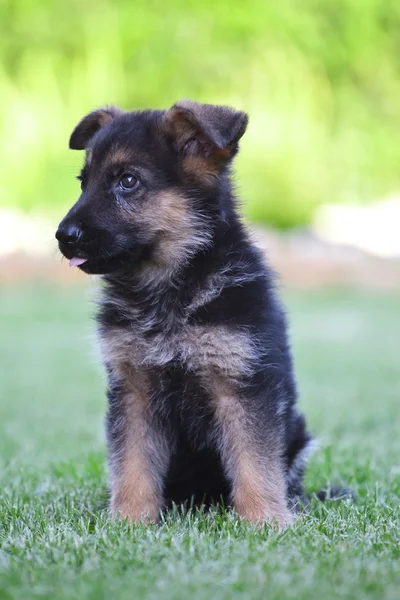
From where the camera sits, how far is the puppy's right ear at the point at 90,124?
3.51 meters

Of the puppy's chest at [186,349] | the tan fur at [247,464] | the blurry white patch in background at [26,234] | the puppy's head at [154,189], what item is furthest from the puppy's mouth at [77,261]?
the blurry white patch in background at [26,234]

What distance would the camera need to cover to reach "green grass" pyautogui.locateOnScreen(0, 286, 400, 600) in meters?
2.09

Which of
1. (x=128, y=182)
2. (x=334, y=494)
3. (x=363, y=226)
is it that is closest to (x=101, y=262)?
(x=128, y=182)

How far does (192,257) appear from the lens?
3.11 metres

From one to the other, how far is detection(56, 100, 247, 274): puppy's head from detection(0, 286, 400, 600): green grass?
0.70 metres

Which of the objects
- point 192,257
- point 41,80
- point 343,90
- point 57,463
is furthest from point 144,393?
point 343,90

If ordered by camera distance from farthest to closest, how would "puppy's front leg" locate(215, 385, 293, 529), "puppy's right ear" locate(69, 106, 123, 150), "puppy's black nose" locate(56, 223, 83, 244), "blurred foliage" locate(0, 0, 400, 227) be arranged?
"blurred foliage" locate(0, 0, 400, 227), "puppy's right ear" locate(69, 106, 123, 150), "puppy's black nose" locate(56, 223, 83, 244), "puppy's front leg" locate(215, 385, 293, 529)

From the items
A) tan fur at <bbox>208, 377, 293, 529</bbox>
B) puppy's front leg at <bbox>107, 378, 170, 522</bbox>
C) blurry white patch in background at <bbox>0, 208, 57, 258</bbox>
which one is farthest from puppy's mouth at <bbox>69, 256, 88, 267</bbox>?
blurry white patch in background at <bbox>0, 208, 57, 258</bbox>

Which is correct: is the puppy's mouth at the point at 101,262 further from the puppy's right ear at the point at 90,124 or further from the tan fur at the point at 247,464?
the puppy's right ear at the point at 90,124

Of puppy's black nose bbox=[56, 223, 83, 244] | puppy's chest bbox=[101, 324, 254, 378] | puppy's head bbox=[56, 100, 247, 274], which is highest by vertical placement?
puppy's head bbox=[56, 100, 247, 274]

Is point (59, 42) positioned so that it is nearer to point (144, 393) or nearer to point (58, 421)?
point (58, 421)

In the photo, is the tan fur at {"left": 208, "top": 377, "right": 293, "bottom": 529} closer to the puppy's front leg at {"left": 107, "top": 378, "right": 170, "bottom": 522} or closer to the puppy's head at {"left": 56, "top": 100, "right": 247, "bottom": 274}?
the puppy's front leg at {"left": 107, "top": 378, "right": 170, "bottom": 522}

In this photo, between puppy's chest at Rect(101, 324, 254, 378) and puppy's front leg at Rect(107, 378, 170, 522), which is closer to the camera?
puppy's chest at Rect(101, 324, 254, 378)

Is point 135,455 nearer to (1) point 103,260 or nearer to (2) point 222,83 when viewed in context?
(1) point 103,260
